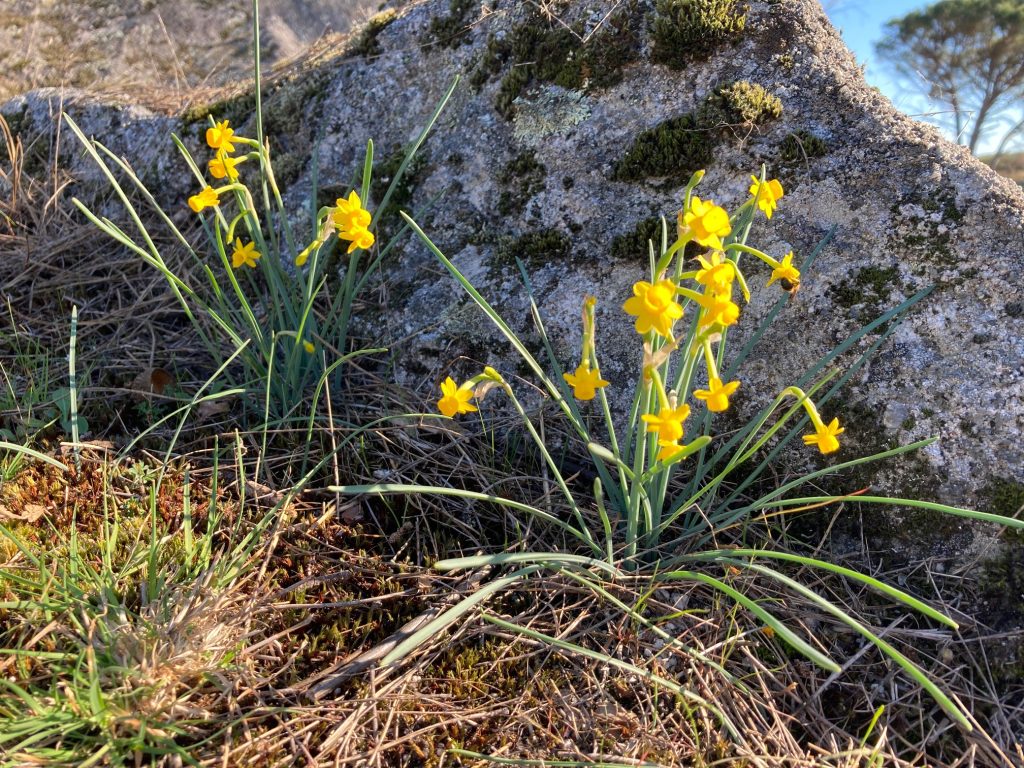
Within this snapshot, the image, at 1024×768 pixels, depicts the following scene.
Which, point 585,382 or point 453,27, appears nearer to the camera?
point 585,382

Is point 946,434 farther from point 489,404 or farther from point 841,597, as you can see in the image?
point 489,404

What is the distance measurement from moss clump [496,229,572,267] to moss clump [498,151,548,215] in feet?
0.41

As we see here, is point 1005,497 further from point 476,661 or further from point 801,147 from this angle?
point 476,661

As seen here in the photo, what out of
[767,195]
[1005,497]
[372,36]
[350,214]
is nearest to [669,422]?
[767,195]

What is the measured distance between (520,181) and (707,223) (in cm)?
122

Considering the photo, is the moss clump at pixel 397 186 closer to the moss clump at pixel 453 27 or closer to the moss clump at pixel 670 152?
the moss clump at pixel 453 27

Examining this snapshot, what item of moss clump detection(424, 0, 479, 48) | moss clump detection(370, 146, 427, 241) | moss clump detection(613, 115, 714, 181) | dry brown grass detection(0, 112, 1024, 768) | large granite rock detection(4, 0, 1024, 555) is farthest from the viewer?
moss clump detection(424, 0, 479, 48)

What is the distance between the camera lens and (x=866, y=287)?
6.23 feet

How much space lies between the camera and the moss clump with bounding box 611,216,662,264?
210 cm

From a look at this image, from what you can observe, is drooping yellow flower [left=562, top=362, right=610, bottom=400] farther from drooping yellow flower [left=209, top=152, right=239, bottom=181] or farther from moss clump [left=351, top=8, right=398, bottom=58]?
moss clump [left=351, top=8, right=398, bottom=58]

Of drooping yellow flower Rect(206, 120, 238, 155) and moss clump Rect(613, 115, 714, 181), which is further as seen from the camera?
moss clump Rect(613, 115, 714, 181)

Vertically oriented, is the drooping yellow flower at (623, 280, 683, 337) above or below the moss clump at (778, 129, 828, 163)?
below

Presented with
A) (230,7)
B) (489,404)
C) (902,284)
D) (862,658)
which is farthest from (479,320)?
(230,7)

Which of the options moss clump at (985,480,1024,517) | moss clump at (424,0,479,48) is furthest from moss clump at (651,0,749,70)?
moss clump at (985,480,1024,517)
